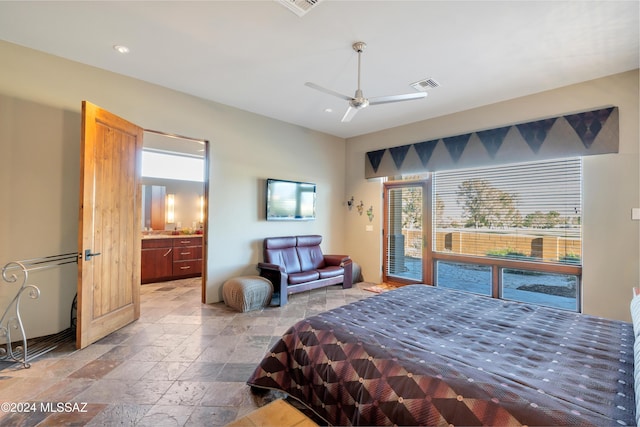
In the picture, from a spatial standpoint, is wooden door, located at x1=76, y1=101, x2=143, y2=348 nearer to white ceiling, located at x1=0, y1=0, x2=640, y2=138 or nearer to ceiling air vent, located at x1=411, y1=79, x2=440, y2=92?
white ceiling, located at x1=0, y1=0, x2=640, y2=138

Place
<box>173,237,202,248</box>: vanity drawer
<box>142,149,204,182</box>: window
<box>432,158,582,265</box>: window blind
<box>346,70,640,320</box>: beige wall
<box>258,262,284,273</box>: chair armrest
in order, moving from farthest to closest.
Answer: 1. <box>142,149,204,182</box>: window
2. <box>173,237,202,248</box>: vanity drawer
3. <box>258,262,284,273</box>: chair armrest
4. <box>432,158,582,265</box>: window blind
5. <box>346,70,640,320</box>: beige wall

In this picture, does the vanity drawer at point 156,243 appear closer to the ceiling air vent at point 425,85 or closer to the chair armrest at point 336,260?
the chair armrest at point 336,260

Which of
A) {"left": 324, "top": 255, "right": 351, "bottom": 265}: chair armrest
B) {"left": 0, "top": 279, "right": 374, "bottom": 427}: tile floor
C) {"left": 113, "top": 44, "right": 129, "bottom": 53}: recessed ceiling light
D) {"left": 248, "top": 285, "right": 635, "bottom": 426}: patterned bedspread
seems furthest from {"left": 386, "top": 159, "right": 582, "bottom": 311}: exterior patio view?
{"left": 113, "top": 44, "right": 129, "bottom": 53}: recessed ceiling light

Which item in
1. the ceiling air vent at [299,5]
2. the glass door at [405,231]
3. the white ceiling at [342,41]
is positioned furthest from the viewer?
the glass door at [405,231]

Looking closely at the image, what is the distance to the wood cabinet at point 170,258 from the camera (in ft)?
17.9

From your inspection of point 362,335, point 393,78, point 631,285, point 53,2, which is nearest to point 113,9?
point 53,2

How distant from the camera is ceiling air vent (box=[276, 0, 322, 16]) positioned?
2224 mm

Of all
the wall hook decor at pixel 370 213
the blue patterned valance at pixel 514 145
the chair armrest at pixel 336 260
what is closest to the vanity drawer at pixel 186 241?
the chair armrest at pixel 336 260

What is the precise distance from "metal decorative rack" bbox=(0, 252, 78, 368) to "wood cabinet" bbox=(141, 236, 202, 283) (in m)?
2.33

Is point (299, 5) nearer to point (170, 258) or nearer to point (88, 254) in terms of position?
point (88, 254)

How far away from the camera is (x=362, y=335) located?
1736 millimetres

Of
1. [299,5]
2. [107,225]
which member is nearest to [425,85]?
[299,5]

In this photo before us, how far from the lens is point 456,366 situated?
1.38m

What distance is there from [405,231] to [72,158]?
5.14 meters
